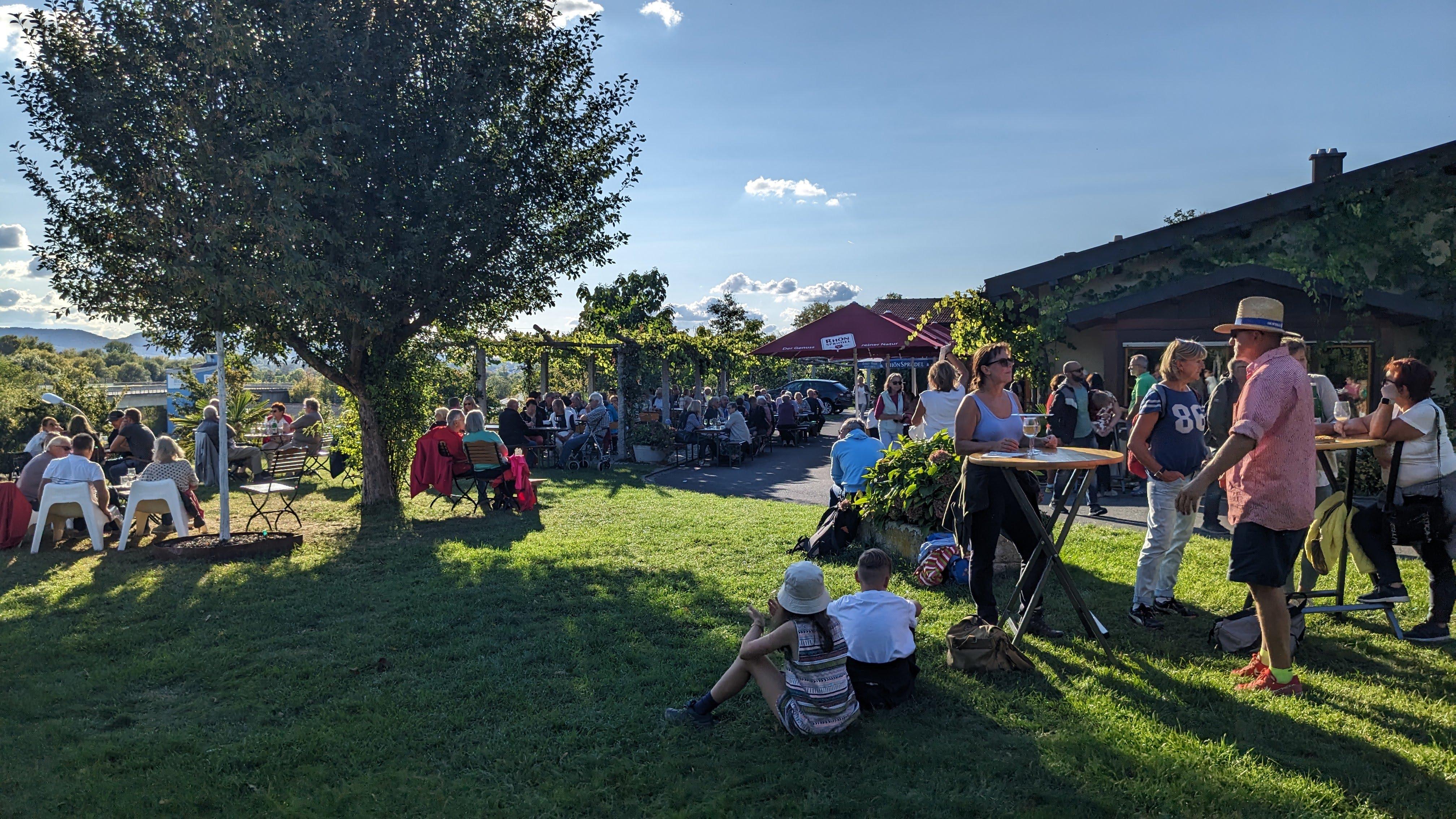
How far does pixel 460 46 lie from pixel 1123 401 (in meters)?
9.80

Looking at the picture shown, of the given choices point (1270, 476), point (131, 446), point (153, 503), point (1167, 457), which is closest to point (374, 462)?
point (153, 503)

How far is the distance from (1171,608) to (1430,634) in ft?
4.23

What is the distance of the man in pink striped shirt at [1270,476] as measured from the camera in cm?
388

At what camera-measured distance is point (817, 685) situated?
3703mm

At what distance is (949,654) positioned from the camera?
Answer: 458 centimetres

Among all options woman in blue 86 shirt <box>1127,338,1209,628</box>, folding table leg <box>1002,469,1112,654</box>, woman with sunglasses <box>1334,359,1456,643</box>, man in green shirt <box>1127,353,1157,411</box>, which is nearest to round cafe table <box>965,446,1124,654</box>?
folding table leg <box>1002,469,1112,654</box>

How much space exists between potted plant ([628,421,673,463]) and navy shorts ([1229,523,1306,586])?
44.0 ft

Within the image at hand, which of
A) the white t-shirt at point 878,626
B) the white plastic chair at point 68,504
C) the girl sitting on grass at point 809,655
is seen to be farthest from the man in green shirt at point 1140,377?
the white plastic chair at point 68,504

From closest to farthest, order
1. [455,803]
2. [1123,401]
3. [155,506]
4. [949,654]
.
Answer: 1. [455,803]
2. [949,654]
3. [155,506]
4. [1123,401]

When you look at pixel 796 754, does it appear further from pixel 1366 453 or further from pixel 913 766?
pixel 1366 453

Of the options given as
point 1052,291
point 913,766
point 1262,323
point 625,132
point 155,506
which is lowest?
point 913,766

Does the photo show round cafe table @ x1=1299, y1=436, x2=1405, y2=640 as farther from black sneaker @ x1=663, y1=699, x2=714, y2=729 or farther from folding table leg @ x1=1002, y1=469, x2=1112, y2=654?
black sneaker @ x1=663, y1=699, x2=714, y2=729

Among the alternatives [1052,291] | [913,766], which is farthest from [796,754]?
[1052,291]

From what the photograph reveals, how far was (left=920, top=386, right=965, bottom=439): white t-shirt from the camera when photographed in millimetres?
7859
